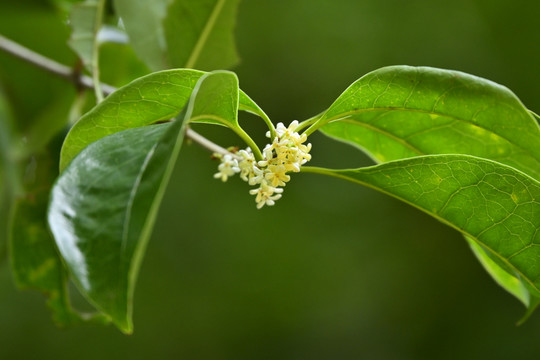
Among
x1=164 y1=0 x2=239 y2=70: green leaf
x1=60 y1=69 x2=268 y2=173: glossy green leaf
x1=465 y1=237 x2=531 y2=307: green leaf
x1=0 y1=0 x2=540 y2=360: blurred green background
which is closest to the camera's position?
x1=60 y1=69 x2=268 y2=173: glossy green leaf

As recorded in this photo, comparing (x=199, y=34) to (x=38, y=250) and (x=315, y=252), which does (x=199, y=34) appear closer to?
(x=38, y=250)

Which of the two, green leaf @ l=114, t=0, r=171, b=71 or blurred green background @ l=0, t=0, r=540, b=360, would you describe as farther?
blurred green background @ l=0, t=0, r=540, b=360

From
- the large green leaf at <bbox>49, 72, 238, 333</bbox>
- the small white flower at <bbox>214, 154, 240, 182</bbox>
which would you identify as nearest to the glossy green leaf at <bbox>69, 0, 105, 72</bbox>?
the small white flower at <bbox>214, 154, 240, 182</bbox>

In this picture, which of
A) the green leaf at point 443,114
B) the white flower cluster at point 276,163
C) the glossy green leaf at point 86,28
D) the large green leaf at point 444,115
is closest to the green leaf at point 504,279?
the large green leaf at point 444,115

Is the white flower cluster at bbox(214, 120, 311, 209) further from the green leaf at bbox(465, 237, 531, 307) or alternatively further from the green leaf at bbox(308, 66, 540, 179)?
the green leaf at bbox(465, 237, 531, 307)

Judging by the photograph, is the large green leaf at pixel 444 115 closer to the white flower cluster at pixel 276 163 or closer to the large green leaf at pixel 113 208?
the white flower cluster at pixel 276 163

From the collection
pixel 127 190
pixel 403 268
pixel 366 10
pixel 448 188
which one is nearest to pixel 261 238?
pixel 403 268
